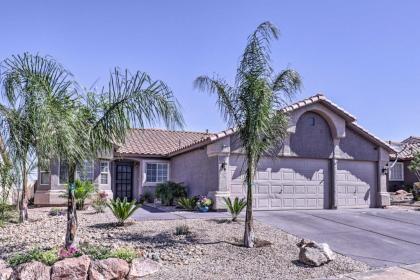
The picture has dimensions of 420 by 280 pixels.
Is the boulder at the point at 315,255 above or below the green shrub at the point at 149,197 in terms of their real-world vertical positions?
below

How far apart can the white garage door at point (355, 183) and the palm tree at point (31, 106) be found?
14231 mm

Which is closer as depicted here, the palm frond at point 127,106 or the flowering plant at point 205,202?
the palm frond at point 127,106

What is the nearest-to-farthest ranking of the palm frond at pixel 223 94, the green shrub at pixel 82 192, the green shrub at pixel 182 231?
the palm frond at pixel 223 94, the green shrub at pixel 182 231, the green shrub at pixel 82 192

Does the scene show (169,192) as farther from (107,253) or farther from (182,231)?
(107,253)

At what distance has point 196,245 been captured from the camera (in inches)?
398

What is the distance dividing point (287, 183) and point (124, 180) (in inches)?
405

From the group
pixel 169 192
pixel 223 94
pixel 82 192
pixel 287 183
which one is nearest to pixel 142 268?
pixel 223 94

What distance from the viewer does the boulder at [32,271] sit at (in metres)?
7.50

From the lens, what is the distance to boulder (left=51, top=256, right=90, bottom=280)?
7582 millimetres

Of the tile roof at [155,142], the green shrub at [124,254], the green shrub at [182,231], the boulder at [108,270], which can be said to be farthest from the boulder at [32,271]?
the tile roof at [155,142]

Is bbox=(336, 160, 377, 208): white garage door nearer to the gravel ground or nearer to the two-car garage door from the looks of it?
the two-car garage door

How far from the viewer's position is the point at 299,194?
17.8 metres

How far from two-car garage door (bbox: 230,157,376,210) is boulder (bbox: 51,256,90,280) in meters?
8.95

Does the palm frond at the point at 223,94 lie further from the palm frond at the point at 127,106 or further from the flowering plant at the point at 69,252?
the flowering plant at the point at 69,252
